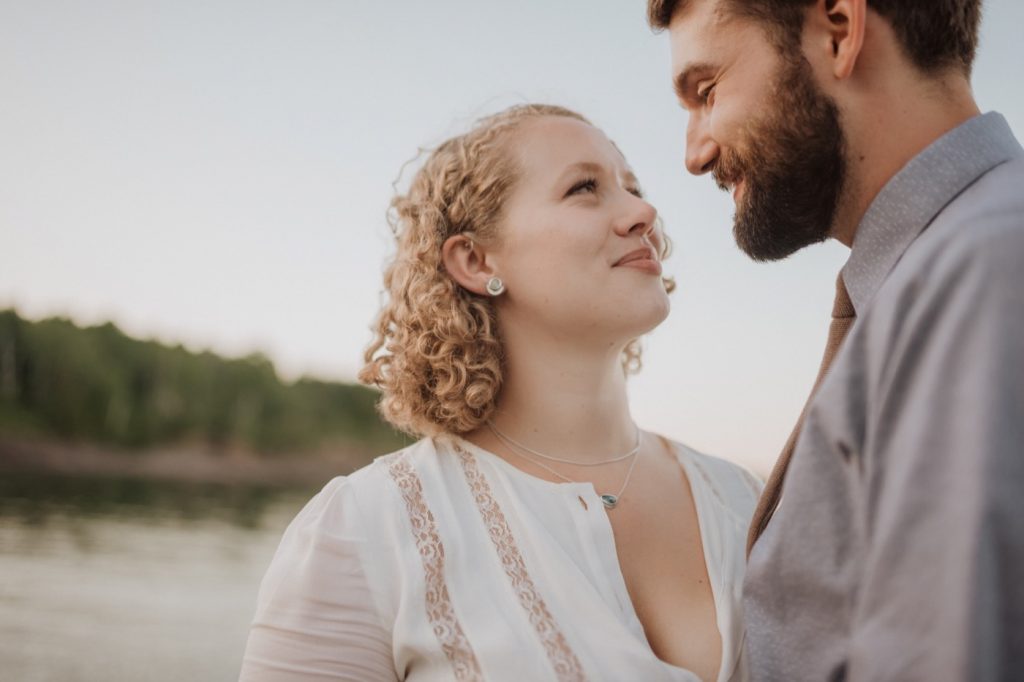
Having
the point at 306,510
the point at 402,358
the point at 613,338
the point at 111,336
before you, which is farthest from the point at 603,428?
the point at 111,336

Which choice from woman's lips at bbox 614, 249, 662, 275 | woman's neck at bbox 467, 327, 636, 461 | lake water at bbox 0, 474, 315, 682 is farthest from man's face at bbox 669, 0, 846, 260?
lake water at bbox 0, 474, 315, 682

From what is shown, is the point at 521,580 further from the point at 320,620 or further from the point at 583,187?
the point at 583,187

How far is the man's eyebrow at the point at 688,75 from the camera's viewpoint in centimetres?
191

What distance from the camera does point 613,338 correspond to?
2430 mm

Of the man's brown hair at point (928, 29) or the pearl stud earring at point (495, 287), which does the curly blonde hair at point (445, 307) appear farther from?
the man's brown hair at point (928, 29)

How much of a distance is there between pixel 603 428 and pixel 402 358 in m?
0.64

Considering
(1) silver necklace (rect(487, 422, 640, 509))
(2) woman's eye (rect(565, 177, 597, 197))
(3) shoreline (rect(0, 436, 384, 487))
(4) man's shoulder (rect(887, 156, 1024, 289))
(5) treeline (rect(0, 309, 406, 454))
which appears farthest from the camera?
(3) shoreline (rect(0, 436, 384, 487))

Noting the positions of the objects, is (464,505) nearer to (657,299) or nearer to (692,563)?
(692,563)

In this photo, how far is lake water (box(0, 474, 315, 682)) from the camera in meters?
15.1

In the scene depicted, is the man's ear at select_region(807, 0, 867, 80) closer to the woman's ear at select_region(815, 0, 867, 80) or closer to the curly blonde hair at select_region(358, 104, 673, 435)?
the woman's ear at select_region(815, 0, 867, 80)

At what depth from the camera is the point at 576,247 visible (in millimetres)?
2398

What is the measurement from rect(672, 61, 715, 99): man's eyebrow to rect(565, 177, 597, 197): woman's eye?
1.77ft

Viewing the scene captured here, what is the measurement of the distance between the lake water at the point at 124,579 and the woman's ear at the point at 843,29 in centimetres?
1494

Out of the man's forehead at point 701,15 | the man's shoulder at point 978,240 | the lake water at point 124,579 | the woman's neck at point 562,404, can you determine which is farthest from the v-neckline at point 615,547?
the lake water at point 124,579
